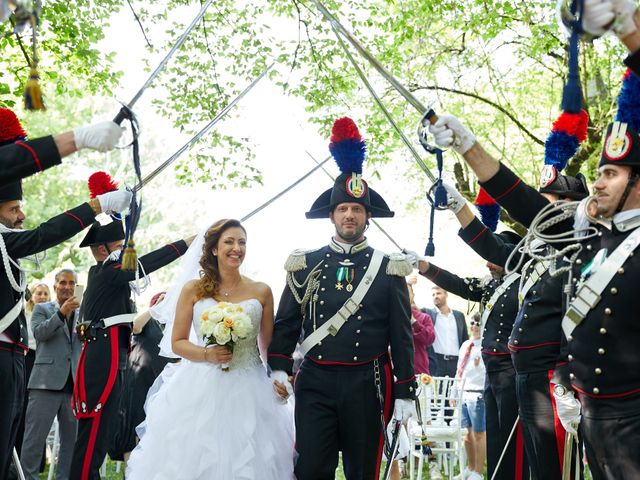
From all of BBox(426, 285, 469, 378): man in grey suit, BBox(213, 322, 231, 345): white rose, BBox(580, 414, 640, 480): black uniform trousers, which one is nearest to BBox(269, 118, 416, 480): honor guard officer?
BBox(213, 322, 231, 345): white rose

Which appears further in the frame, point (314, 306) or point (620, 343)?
point (314, 306)

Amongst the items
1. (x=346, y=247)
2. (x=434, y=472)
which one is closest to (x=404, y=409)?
(x=346, y=247)

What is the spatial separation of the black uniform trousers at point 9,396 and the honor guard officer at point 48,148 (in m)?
1.41

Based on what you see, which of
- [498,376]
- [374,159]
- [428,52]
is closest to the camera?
[498,376]

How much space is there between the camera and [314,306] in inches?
236

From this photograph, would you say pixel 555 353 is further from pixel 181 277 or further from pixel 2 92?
pixel 2 92

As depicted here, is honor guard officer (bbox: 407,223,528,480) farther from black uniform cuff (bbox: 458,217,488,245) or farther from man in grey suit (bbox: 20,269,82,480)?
man in grey suit (bbox: 20,269,82,480)

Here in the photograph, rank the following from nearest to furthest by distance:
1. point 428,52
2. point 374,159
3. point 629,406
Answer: point 629,406 → point 374,159 → point 428,52

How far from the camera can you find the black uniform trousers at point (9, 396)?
508 centimetres

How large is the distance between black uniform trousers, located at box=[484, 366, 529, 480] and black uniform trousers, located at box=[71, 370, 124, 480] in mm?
3045

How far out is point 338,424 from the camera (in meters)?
5.76

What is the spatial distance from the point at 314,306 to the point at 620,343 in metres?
2.55

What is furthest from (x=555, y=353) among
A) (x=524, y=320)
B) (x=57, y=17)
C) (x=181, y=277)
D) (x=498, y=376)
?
(x=57, y=17)

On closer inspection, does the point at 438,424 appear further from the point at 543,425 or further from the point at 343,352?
the point at 343,352
